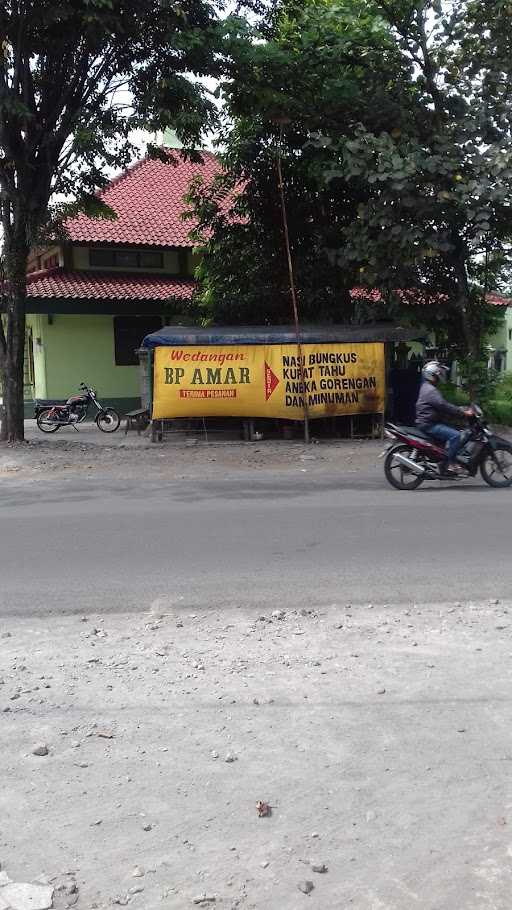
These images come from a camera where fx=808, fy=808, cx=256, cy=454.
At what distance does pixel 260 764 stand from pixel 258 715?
47cm

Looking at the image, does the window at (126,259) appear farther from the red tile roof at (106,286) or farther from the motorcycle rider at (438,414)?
the motorcycle rider at (438,414)

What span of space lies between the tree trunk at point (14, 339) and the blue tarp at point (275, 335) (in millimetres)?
2521

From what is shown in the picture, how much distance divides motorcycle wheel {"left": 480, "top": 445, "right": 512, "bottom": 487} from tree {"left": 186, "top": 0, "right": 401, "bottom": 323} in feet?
25.9

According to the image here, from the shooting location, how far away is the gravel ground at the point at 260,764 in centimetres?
275

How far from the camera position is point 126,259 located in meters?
23.5

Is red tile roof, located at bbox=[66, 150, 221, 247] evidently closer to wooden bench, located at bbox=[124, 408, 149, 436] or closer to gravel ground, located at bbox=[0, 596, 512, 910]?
wooden bench, located at bbox=[124, 408, 149, 436]

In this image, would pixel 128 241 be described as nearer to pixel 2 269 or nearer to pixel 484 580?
pixel 2 269

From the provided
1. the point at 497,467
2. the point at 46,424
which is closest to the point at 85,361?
the point at 46,424

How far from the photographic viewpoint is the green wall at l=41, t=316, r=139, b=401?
22.6 metres

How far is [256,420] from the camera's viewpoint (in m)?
17.3

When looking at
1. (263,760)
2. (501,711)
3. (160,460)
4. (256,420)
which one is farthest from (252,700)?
(256,420)

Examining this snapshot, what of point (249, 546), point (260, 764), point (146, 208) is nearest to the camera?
point (260, 764)

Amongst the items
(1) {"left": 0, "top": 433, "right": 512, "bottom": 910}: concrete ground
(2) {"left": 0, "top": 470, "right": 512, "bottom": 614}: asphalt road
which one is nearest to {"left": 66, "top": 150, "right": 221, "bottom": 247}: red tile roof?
(2) {"left": 0, "top": 470, "right": 512, "bottom": 614}: asphalt road

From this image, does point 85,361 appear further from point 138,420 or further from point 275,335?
point 275,335
